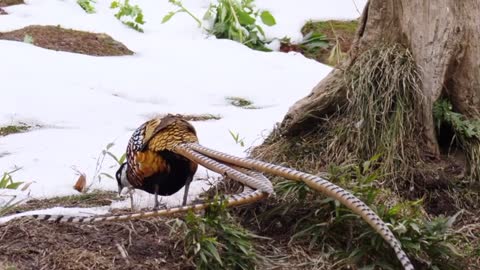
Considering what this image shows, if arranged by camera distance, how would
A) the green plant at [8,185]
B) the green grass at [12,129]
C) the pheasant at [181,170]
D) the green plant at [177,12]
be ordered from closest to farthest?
the pheasant at [181,170] < the green plant at [8,185] < the green grass at [12,129] < the green plant at [177,12]

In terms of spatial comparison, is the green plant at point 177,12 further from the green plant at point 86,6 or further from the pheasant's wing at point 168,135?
the pheasant's wing at point 168,135

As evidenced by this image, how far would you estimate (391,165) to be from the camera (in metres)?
5.16

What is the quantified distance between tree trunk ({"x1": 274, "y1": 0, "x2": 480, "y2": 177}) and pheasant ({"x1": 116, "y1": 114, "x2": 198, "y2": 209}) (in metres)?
1.00

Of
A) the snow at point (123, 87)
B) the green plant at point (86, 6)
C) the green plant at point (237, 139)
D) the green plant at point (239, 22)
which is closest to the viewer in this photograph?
the snow at point (123, 87)

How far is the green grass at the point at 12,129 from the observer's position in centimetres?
645

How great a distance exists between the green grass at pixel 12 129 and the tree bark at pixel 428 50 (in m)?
Result: 2.00

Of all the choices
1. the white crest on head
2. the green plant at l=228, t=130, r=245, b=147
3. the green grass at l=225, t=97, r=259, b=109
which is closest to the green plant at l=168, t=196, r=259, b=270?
the white crest on head

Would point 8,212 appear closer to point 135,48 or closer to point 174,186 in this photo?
point 174,186

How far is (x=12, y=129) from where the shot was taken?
6.53 metres

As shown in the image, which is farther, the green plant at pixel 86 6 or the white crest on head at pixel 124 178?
the green plant at pixel 86 6

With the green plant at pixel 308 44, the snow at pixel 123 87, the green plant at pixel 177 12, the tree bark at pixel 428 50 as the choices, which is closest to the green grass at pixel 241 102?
the snow at pixel 123 87

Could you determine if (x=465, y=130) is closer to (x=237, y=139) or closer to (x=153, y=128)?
(x=237, y=139)

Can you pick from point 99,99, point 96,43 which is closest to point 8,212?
point 99,99

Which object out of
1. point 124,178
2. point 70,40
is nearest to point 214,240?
point 124,178
